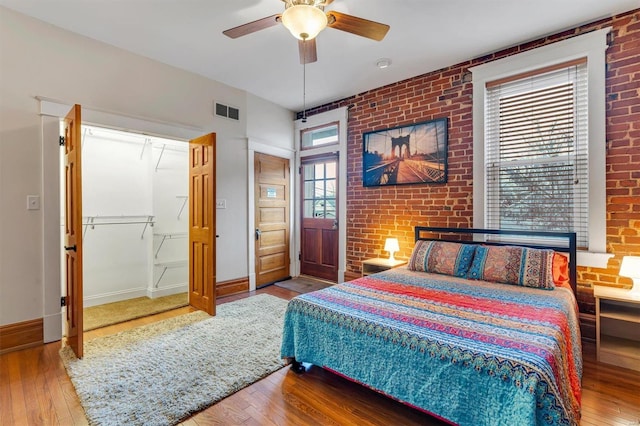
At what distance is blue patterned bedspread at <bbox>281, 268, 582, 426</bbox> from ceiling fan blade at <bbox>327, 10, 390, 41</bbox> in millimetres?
1887

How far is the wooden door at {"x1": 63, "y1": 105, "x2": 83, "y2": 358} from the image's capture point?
2408 mm

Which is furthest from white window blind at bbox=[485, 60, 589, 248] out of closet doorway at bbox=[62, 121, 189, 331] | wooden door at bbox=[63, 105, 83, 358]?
closet doorway at bbox=[62, 121, 189, 331]

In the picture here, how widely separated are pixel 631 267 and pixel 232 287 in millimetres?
4093

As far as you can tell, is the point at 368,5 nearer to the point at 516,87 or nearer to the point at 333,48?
the point at 333,48

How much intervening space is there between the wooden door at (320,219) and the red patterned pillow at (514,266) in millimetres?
2243

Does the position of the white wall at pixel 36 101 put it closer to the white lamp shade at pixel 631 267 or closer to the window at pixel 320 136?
the window at pixel 320 136

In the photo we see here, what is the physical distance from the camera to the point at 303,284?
15.3 ft

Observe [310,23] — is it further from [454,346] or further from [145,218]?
[145,218]

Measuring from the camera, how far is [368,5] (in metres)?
2.45

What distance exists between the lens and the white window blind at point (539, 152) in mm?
2789

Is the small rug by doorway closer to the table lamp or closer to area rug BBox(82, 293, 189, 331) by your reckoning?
the table lamp

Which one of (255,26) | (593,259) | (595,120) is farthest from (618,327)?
(255,26)

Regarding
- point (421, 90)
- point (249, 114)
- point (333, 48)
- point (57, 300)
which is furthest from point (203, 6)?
point (57, 300)

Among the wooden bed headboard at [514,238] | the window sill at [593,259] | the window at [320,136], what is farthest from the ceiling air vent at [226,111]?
the window sill at [593,259]
